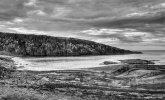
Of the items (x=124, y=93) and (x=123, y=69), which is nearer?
(x=124, y=93)

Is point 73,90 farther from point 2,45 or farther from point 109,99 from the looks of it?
point 2,45

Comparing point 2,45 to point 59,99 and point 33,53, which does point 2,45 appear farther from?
point 59,99

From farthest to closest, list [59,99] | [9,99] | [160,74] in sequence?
[160,74] → [59,99] → [9,99]

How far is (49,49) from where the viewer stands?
197 metres

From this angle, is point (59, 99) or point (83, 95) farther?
point (83, 95)

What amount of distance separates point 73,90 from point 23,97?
6652 millimetres

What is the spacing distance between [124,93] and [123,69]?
1958cm

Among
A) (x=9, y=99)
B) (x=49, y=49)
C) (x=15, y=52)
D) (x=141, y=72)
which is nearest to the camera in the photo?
(x=9, y=99)

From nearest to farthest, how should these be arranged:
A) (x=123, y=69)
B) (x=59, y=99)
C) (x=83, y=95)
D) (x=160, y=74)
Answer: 1. (x=59, y=99)
2. (x=83, y=95)
3. (x=160, y=74)
4. (x=123, y=69)

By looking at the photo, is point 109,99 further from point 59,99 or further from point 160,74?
point 160,74

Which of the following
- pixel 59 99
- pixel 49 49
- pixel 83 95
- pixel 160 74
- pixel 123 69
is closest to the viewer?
pixel 59 99

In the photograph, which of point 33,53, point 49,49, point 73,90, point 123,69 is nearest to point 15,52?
point 33,53

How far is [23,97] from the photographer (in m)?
19.4

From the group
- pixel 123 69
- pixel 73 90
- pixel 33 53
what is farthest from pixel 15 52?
pixel 73 90
